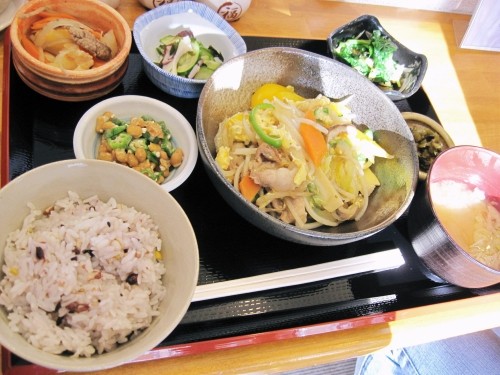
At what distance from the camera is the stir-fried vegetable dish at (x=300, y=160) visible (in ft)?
4.78

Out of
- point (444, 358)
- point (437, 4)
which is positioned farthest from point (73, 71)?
Answer: point (437, 4)

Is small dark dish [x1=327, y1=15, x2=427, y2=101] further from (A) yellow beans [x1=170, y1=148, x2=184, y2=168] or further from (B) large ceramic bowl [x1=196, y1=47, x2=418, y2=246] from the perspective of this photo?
(A) yellow beans [x1=170, y1=148, x2=184, y2=168]

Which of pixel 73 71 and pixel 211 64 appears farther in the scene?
pixel 211 64

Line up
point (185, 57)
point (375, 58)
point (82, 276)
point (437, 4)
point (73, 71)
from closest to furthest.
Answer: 1. point (82, 276)
2. point (73, 71)
3. point (185, 57)
4. point (375, 58)
5. point (437, 4)

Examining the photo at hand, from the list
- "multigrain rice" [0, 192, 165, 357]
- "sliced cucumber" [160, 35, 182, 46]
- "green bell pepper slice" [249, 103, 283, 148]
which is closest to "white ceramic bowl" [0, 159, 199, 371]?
"multigrain rice" [0, 192, 165, 357]

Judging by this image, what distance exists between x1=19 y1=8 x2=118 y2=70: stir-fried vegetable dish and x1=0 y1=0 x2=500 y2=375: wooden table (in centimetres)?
41

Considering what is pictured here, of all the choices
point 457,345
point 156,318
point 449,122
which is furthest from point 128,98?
point 457,345

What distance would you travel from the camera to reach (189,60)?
66.3 inches

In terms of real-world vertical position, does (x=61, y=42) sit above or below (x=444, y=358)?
above

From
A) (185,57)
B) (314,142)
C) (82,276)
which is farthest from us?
(185,57)

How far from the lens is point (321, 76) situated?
1710 millimetres

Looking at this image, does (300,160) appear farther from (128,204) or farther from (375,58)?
(375,58)

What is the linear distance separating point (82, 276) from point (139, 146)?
1.62 feet

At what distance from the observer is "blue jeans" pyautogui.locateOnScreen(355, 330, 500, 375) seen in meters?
1.73
